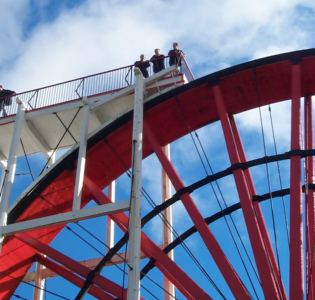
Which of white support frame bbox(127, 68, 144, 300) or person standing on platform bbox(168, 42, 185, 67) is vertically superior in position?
person standing on platform bbox(168, 42, 185, 67)

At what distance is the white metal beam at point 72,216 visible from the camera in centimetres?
1030

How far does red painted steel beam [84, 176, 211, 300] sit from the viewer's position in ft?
39.0

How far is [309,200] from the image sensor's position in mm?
13016

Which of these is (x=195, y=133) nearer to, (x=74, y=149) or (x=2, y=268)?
(x=74, y=149)

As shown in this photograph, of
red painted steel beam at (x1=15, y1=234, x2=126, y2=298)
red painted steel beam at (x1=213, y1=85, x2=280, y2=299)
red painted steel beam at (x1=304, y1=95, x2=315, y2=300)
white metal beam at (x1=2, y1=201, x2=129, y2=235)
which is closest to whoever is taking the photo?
white metal beam at (x1=2, y1=201, x2=129, y2=235)

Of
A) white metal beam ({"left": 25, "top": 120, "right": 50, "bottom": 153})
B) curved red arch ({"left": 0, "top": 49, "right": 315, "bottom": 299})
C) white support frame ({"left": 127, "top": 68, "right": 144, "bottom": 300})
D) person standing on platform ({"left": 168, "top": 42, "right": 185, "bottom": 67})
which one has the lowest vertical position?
white support frame ({"left": 127, "top": 68, "right": 144, "bottom": 300})

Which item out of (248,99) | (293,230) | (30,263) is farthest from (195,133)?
(30,263)

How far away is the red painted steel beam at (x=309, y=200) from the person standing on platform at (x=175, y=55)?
305cm

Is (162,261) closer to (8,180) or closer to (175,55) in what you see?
(8,180)

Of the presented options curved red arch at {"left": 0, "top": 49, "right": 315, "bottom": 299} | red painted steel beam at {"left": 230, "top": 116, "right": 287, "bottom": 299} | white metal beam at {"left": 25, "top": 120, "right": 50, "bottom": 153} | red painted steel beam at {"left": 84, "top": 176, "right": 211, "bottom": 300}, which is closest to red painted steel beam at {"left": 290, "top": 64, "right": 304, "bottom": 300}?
curved red arch at {"left": 0, "top": 49, "right": 315, "bottom": 299}

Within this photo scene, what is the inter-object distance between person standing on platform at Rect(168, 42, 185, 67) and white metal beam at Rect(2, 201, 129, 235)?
5401 mm

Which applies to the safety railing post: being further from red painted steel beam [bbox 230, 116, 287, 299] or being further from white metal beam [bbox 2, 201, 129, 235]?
red painted steel beam [bbox 230, 116, 287, 299]

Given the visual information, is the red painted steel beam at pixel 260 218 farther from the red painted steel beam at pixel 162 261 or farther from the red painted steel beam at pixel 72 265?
the red painted steel beam at pixel 72 265

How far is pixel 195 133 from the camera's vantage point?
46.3 ft
